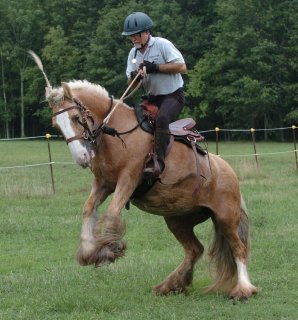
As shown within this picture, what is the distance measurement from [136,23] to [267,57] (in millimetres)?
50515

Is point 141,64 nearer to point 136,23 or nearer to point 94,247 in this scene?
point 136,23

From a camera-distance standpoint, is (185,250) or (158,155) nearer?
(158,155)

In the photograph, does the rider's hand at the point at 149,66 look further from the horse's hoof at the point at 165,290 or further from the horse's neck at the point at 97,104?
the horse's hoof at the point at 165,290

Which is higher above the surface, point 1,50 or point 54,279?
point 54,279

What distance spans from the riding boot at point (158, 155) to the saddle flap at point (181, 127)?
0.34m

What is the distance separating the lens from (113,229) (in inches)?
270

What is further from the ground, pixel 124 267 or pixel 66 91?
pixel 66 91

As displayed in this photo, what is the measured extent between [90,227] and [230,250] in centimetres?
213

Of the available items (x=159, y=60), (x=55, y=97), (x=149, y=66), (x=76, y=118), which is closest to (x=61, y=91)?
(x=55, y=97)

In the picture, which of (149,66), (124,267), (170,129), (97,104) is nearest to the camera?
(97,104)

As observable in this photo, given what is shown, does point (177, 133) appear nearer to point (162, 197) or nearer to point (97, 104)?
point (162, 197)

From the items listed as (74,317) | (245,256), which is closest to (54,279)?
(74,317)

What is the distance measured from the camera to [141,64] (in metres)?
7.48

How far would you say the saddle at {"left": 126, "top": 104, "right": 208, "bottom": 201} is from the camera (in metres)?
7.36
